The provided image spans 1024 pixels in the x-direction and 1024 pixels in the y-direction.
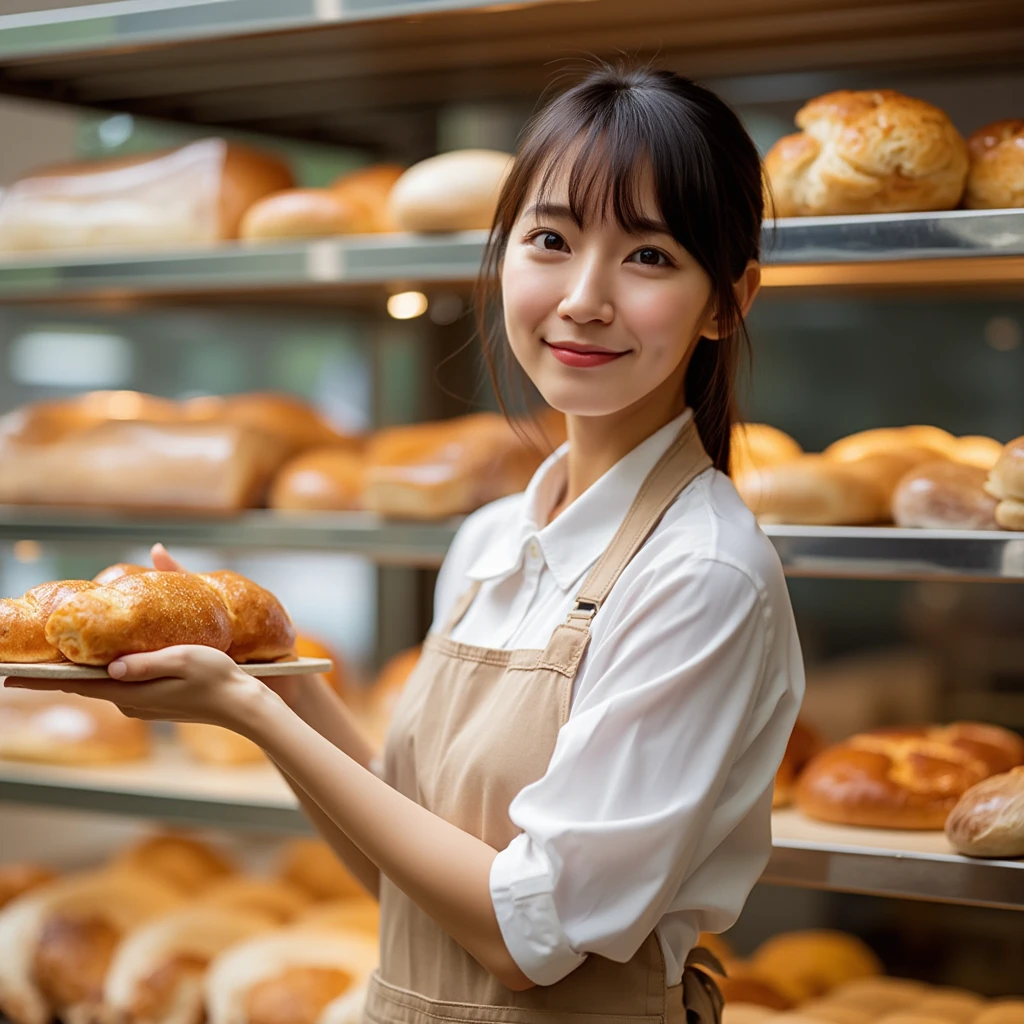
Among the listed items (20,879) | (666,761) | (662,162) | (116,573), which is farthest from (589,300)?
(20,879)

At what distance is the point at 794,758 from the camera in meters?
1.88

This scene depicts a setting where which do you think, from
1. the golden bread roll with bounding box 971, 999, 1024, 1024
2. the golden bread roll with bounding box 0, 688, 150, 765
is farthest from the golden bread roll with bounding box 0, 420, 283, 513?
the golden bread roll with bounding box 971, 999, 1024, 1024

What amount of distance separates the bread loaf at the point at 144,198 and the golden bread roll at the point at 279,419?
322mm

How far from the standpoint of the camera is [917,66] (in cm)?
204

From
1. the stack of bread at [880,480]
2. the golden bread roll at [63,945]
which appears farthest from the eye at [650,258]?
the golden bread roll at [63,945]

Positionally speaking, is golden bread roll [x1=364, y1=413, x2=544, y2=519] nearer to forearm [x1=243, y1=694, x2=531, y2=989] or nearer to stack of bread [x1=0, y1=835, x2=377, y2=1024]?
stack of bread [x1=0, y1=835, x2=377, y2=1024]

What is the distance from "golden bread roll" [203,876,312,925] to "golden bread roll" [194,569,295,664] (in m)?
0.94

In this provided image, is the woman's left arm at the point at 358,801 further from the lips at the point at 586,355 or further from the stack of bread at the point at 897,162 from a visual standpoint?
the stack of bread at the point at 897,162

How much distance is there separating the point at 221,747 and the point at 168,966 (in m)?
0.36

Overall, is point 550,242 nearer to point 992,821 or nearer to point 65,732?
point 992,821

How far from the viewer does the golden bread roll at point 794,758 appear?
71.6 inches

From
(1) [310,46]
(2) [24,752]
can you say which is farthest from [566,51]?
(2) [24,752]

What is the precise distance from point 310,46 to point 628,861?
4.44 ft

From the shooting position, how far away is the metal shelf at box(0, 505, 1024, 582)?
1.49 meters
